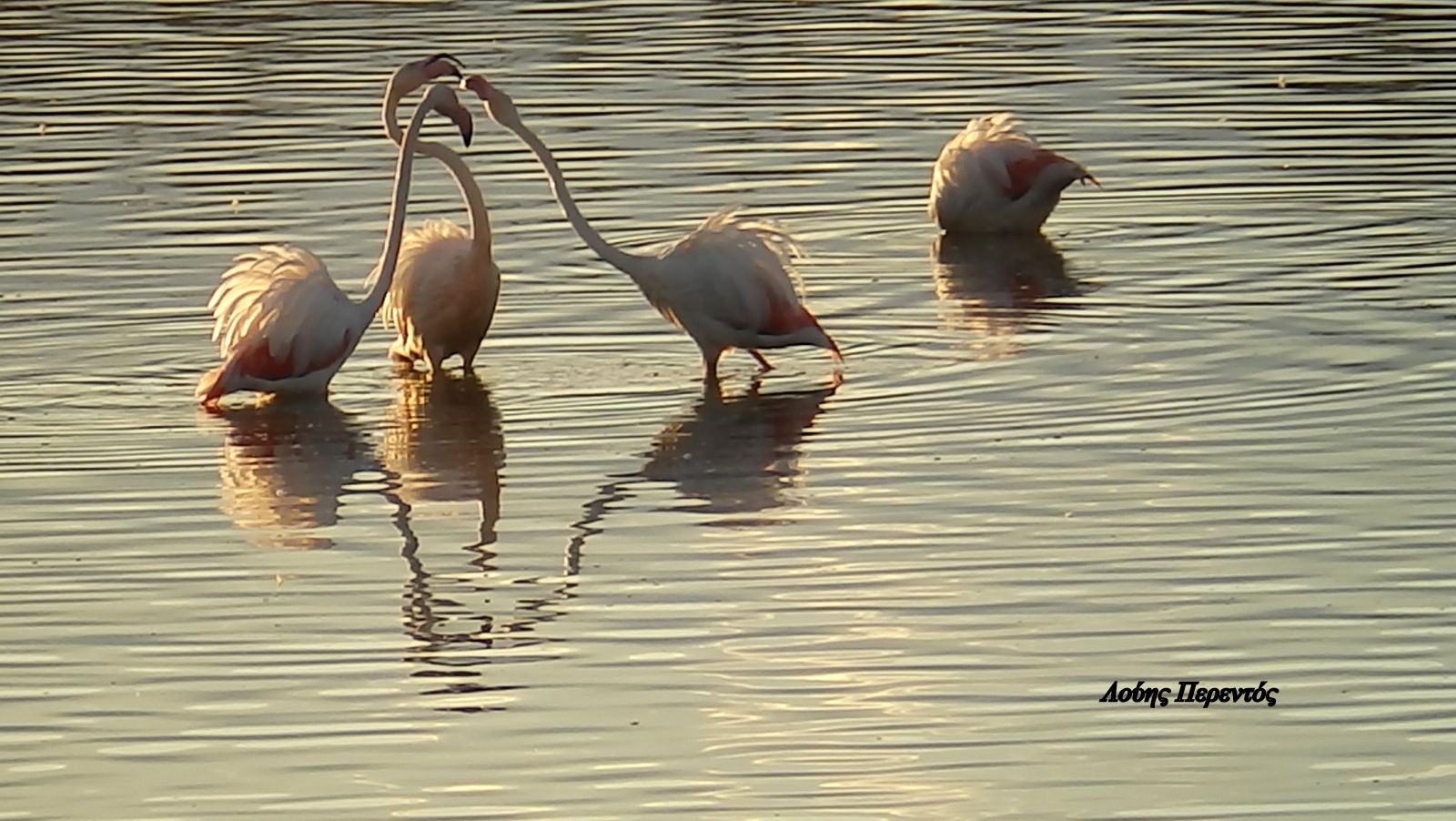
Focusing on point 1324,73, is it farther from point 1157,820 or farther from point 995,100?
point 1157,820

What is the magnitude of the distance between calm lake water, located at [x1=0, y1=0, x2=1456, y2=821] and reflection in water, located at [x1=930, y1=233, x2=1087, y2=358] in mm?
43

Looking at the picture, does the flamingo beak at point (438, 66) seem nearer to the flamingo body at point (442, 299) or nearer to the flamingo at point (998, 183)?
the flamingo body at point (442, 299)

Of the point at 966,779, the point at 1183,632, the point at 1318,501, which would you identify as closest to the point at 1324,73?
the point at 1318,501

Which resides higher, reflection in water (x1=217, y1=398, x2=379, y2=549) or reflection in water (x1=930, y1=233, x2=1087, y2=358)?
reflection in water (x1=217, y1=398, x2=379, y2=549)

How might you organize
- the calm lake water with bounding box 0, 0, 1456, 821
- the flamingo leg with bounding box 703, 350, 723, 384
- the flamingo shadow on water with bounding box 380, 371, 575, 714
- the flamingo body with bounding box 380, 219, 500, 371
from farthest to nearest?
the flamingo body with bounding box 380, 219, 500, 371 < the flamingo leg with bounding box 703, 350, 723, 384 < the flamingo shadow on water with bounding box 380, 371, 575, 714 < the calm lake water with bounding box 0, 0, 1456, 821

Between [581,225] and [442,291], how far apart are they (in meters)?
0.57

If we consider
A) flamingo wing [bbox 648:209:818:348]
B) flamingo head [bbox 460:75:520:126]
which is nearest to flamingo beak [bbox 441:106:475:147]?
flamingo head [bbox 460:75:520:126]

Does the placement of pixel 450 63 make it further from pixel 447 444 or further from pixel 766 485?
pixel 766 485

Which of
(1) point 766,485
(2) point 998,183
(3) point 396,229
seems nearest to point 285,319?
(3) point 396,229

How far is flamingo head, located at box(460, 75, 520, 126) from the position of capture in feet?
36.9

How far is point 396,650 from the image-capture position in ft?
24.1

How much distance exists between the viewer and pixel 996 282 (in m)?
13.1

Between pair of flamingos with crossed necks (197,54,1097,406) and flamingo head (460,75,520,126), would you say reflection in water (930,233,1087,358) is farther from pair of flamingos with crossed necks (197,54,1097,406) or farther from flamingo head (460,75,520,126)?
flamingo head (460,75,520,126)

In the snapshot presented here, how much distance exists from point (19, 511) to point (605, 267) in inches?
180
